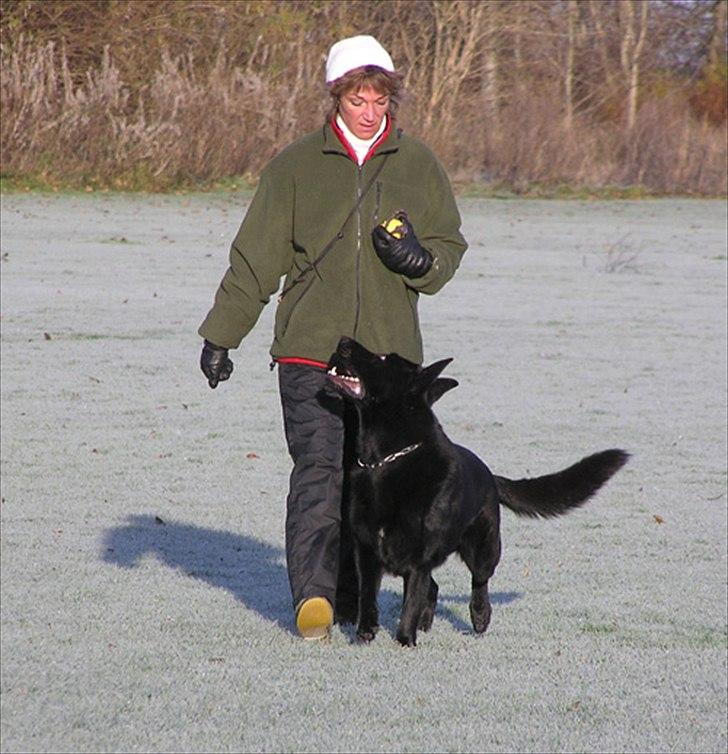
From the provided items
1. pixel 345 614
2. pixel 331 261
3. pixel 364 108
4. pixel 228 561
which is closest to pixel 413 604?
pixel 345 614

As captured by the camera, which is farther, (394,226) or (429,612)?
(429,612)

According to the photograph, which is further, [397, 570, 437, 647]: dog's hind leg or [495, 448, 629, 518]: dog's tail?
[495, 448, 629, 518]: dog's tail

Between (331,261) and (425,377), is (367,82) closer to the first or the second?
(331,261)

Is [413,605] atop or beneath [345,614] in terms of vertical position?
atop

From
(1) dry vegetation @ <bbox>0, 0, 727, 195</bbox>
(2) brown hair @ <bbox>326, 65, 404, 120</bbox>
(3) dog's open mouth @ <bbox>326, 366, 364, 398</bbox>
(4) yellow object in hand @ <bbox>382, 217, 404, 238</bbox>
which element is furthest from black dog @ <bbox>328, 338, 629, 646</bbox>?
(1) dry vegetation @ <bbox>0, 0, 727, 195</bbox>

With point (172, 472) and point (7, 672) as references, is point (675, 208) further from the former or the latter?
point (7, 672)

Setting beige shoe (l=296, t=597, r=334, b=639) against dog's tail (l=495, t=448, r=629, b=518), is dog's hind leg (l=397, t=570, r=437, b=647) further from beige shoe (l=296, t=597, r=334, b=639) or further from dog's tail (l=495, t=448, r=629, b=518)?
dog's tail (l=495, t=448, r=629, b=518)

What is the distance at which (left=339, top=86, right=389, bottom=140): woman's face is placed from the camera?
4840mm

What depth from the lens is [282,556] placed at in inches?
292

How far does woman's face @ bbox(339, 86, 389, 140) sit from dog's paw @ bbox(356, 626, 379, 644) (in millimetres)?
1657

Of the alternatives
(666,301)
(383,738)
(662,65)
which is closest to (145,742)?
(383,738)

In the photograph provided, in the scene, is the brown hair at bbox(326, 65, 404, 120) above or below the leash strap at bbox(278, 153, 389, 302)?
above

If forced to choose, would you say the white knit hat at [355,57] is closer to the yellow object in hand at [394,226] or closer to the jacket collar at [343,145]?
the jacket collar at [343,145]

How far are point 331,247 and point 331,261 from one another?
0.15 feet
